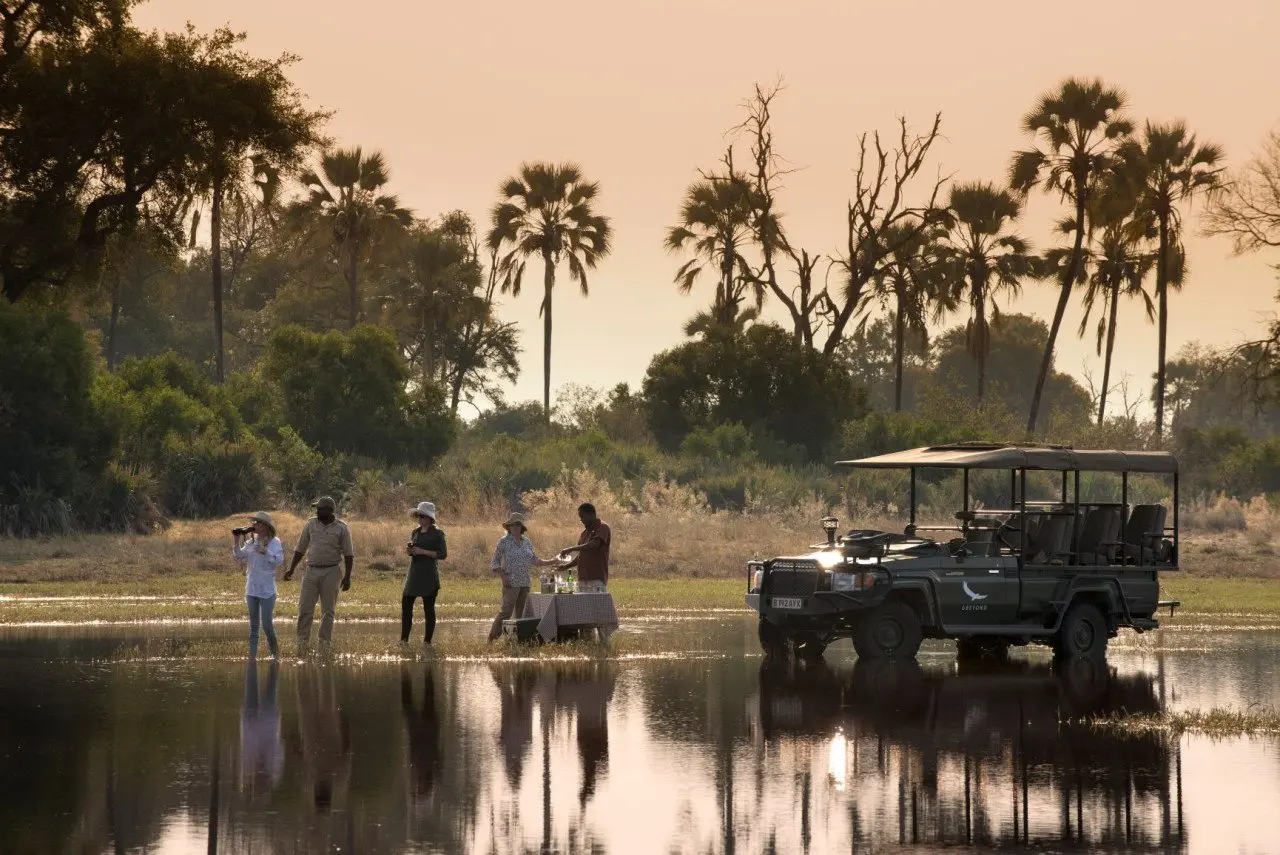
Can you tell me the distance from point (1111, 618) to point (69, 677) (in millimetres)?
11204

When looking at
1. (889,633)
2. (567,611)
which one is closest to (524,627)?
(567,611)

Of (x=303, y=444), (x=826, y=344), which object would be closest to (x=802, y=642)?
(x=303, y=444)

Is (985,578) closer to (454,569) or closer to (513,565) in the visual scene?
(513,565)

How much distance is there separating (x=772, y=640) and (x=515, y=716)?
6.04 metres

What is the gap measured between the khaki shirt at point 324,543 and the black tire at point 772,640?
4.54 m

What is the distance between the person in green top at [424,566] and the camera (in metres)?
→ 22.2

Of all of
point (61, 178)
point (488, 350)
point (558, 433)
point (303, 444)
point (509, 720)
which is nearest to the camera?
point (509, 720)

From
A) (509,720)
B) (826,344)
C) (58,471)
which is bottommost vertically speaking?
(509,720)

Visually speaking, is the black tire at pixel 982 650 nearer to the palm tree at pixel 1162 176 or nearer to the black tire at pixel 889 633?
the black tire at pixel 889 633

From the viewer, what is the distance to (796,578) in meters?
21.3

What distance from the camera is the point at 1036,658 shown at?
22.8 meters

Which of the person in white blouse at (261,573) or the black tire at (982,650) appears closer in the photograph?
the person in white blouse at (261,573)

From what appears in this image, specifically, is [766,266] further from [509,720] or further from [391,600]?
[509,720]

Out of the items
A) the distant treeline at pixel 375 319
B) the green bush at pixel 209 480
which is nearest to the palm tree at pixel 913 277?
the distant treeline at pixel 375 319
